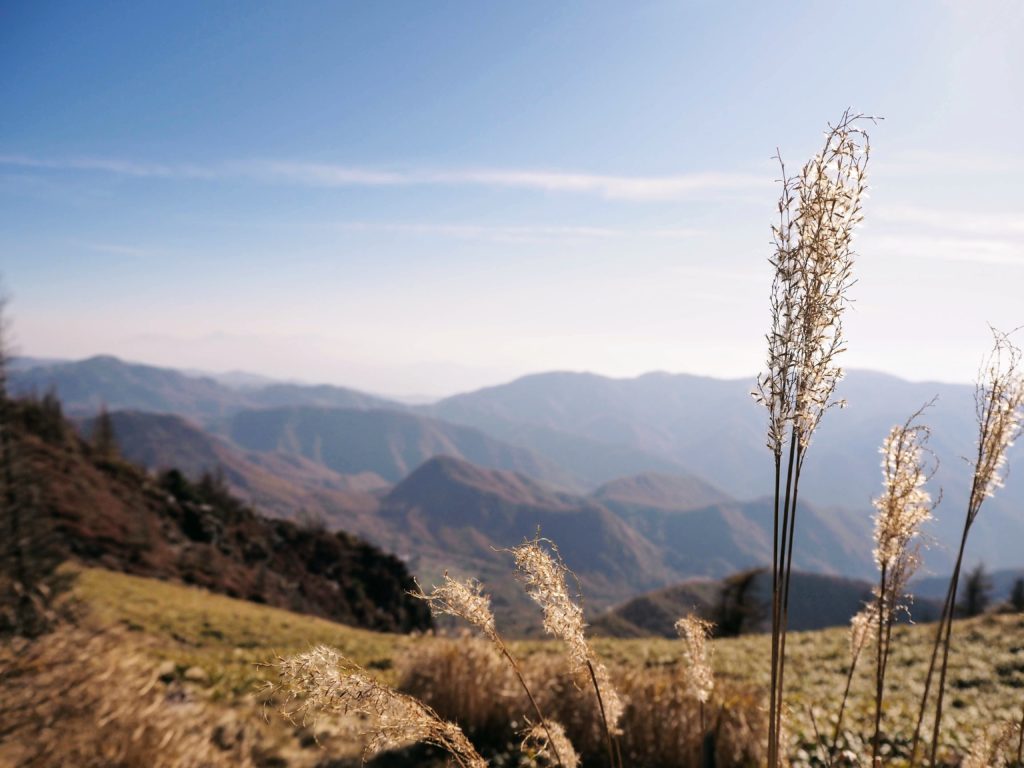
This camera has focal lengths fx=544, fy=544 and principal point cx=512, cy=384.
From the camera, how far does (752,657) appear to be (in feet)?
46.3

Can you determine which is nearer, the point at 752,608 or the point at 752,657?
the point at 752,657

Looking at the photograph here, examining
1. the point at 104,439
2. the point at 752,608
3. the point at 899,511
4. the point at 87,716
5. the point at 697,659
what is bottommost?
the point at 752,608

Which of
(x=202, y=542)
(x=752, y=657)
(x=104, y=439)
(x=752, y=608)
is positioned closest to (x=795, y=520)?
(x=752, y=657)

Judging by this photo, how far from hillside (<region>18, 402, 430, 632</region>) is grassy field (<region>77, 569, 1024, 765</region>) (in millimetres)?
7131

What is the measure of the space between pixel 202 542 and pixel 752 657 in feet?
179

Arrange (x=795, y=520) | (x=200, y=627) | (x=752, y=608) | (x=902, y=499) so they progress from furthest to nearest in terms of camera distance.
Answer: (x=752, y=608), (x=200, y=627), (x=902, y=499), (x=795, y=520)

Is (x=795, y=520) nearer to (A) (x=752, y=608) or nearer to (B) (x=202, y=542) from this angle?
(A) (x=752, y=608)

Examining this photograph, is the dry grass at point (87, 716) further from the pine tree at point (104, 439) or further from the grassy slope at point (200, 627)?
the pine tree at point (104, 439)

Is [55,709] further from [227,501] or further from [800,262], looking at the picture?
[227,501]

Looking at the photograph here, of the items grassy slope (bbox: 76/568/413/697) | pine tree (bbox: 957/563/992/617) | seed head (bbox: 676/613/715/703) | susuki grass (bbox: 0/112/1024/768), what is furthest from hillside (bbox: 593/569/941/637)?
seed head (bbox: 676/613/715/703)

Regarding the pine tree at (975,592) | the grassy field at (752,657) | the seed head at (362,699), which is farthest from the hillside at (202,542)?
the pine tree at (975,592)

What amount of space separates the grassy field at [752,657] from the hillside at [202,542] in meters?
7.13

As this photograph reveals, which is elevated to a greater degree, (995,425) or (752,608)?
(995,425)

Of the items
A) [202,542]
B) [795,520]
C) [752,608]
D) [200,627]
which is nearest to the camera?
[795,520]
